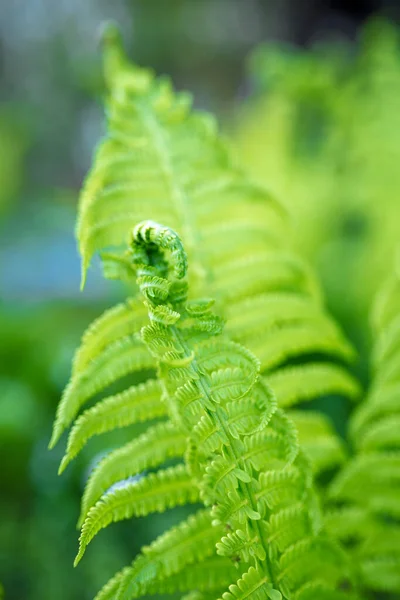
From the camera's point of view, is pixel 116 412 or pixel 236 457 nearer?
pixel 236 457

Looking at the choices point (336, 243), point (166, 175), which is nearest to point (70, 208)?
point (336, 243)

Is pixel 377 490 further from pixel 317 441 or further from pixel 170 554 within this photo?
pixel 170 554

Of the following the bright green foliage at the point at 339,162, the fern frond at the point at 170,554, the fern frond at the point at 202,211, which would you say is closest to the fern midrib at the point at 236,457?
the fern frond at the point at 170,554

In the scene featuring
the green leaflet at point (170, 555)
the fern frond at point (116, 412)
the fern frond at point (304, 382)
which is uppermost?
the fern frond at point (304, 382)

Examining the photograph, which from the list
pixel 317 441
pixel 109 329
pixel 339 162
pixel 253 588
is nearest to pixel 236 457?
pixel 253 588

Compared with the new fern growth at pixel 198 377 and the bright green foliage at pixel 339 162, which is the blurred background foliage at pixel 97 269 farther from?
the new fern growth at pixel 198 377

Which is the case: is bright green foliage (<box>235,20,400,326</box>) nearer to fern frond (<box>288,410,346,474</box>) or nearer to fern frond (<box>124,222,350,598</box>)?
fern frond (<box>288,410,346,474</box>)
